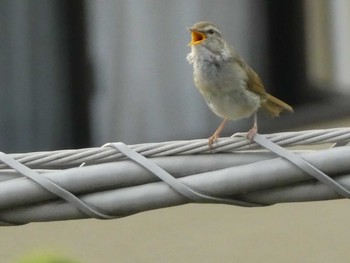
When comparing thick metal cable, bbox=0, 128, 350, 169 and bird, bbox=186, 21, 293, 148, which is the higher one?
bird, bbox=186, 21, 293, 148

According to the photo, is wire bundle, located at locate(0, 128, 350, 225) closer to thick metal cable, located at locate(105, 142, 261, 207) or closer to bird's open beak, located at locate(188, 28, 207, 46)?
thick metal cable, located at locate(105, 142, 261, 207)

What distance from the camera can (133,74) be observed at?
6750mm

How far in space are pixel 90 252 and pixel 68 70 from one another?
872 mm

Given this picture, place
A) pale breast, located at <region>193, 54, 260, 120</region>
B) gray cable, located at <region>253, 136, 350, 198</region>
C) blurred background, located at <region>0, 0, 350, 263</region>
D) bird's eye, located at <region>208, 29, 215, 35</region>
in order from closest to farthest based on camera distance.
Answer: gray cable, located at <region>253, 136, 350, 198</region> → pale breast, located at <region>193, 54, 260, 120</region> → bird's eye, located at <region>208, 29, 215, 35</region> → blurred background, located at <region>0, 0, 350, 263</region>

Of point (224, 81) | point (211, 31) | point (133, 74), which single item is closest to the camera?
point (224, 81)

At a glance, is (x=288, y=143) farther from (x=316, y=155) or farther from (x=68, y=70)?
(x=68, y=70)

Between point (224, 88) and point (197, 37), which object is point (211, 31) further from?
point (224, 88)

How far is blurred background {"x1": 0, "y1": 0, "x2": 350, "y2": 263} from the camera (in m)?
6.66

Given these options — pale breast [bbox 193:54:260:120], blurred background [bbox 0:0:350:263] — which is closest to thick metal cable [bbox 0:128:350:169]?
pale breast [bbox 193:54:260:120]

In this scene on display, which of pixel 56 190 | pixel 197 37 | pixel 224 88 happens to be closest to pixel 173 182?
pixel 56 190

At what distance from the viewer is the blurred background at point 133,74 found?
6660 mm

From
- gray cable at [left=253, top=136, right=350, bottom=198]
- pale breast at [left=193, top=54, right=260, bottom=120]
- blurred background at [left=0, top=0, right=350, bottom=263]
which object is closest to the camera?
gray cable at [left=253, top=136, right=350, bottom=198]

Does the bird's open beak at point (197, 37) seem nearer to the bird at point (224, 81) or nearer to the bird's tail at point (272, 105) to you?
the bird at point (224, 81)

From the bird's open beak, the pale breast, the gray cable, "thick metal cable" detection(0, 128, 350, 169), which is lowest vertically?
the gray cable
